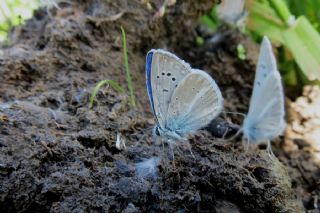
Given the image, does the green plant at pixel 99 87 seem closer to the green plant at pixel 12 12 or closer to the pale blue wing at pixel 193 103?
the pale blue wing at pixel 193 103

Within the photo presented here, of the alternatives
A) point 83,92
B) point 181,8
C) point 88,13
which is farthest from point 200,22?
point 83,92

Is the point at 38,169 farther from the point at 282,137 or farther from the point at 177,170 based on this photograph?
the point at 282,137

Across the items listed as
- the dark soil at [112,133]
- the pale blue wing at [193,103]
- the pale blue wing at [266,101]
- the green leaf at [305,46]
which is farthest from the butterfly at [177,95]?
the green leaf at [305,46]

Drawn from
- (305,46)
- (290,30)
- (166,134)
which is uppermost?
(290,30)

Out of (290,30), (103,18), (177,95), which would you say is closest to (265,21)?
(290,30)

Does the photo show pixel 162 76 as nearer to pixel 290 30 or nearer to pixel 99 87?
pixel 99 87

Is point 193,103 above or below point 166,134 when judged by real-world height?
above

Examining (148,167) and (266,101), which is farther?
(266,101)
